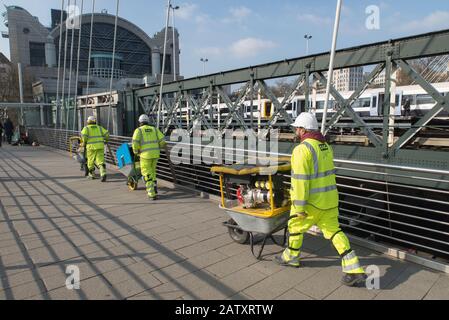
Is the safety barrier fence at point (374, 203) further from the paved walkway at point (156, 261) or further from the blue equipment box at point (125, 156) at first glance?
the blue equipment box at point (125, 156)

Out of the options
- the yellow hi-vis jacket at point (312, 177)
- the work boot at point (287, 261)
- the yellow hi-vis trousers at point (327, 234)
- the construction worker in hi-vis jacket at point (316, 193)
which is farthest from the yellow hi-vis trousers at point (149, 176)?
the yellow hi-vis jacket at point (312, 177)

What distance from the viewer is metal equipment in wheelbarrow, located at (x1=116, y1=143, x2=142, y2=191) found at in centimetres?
757

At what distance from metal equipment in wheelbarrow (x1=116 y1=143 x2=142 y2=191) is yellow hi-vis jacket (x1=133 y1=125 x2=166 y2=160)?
839mm

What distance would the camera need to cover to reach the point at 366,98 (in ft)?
78.5

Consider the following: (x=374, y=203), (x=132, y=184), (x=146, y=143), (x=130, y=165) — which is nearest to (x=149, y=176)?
(x=146, y=143)

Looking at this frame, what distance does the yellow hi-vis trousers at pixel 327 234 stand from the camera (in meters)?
3.22

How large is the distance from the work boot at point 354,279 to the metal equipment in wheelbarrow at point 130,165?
18.4 feet

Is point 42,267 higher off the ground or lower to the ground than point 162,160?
lower

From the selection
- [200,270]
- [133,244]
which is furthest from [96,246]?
[200,270]

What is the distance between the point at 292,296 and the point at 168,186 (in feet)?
17.8

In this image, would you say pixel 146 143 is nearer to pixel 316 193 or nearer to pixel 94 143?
pixel 94 143

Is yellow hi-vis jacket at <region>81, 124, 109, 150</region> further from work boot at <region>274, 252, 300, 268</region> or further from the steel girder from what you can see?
work boot at <region>274, 252, 300, 268</region>

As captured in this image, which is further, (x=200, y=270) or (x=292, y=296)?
(x=200, y=270)
